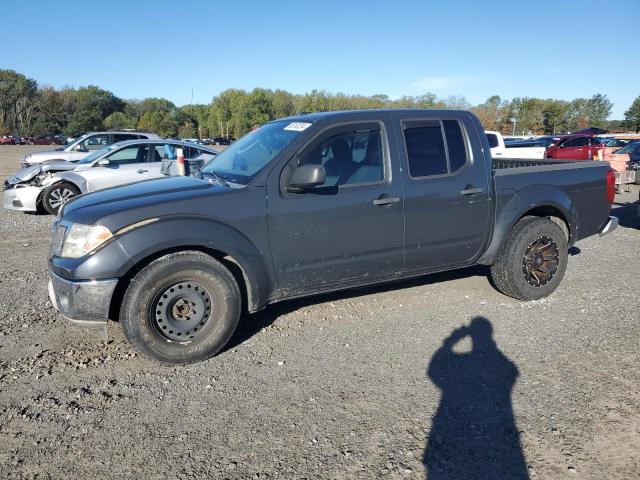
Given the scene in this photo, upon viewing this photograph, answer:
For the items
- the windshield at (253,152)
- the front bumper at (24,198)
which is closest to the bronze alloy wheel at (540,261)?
the windshield at (253,152)

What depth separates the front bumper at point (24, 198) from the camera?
1078cm

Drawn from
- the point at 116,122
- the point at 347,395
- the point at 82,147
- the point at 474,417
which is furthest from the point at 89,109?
the point at 474,417

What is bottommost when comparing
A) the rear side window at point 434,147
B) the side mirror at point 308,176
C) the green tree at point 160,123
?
the side mirror at point 308,176

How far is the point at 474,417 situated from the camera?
126 inches

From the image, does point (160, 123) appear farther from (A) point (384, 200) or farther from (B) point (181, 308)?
(B) point (181, 308)

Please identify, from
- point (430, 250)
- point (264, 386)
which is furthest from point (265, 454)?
point (430, 250)

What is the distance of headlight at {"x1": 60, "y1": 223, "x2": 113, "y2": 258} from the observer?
3709 mm

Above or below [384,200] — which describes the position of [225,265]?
below

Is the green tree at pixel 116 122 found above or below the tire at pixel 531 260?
above

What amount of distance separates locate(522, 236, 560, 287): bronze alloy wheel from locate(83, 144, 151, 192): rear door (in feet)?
25.4

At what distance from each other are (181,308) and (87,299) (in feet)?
2.20

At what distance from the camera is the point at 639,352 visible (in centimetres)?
413

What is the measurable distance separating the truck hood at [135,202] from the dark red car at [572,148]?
2203cm

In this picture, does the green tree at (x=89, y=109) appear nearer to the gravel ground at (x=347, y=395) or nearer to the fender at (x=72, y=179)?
the fender at (x=72, y=179)
